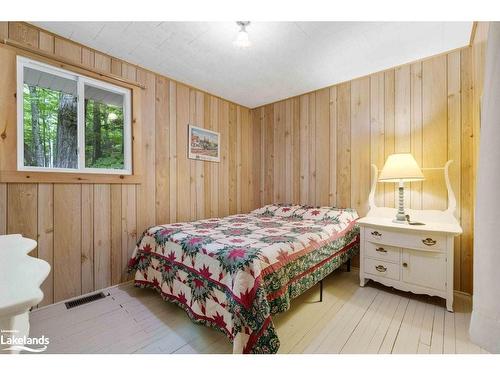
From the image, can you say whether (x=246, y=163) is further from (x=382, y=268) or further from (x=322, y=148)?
(x=382, y=268)

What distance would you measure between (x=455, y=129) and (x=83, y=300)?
3562 millimetres

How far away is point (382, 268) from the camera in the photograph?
2045 mm

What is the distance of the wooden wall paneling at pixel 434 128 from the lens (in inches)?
83.7

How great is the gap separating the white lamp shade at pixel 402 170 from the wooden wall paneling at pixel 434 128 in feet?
0.74

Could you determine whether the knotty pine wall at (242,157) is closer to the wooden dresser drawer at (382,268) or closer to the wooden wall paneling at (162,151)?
the wooden wall paneling at (162,151)

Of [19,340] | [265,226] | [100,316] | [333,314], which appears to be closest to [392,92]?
[265,226]

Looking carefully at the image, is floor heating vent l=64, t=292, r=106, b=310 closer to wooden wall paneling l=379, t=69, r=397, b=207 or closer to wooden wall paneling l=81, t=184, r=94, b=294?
wooden wall paneling l=81, t=184, r=94, b=294

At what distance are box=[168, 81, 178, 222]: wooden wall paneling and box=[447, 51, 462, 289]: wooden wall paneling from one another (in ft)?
9.01

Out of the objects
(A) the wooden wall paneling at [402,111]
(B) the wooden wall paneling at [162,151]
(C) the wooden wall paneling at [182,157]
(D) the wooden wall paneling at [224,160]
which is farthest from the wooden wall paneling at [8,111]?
(A) the wooden wall paneling at [402,111]

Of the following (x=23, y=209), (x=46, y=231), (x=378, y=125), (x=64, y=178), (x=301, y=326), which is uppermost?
(x=378, y=125)

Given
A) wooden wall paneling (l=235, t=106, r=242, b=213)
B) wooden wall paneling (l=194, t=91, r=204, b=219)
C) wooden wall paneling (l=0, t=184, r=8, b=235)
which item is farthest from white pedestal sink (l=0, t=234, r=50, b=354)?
wooden wall paneling (l=235, t=106, r=242, b=213)

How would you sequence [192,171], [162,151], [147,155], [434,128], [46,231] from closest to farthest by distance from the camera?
[46,231] → [434,128] → [147,155] → [162,151] → [192,171]

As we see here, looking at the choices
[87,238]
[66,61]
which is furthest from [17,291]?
[66,61]

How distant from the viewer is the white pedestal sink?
571 millimetres
